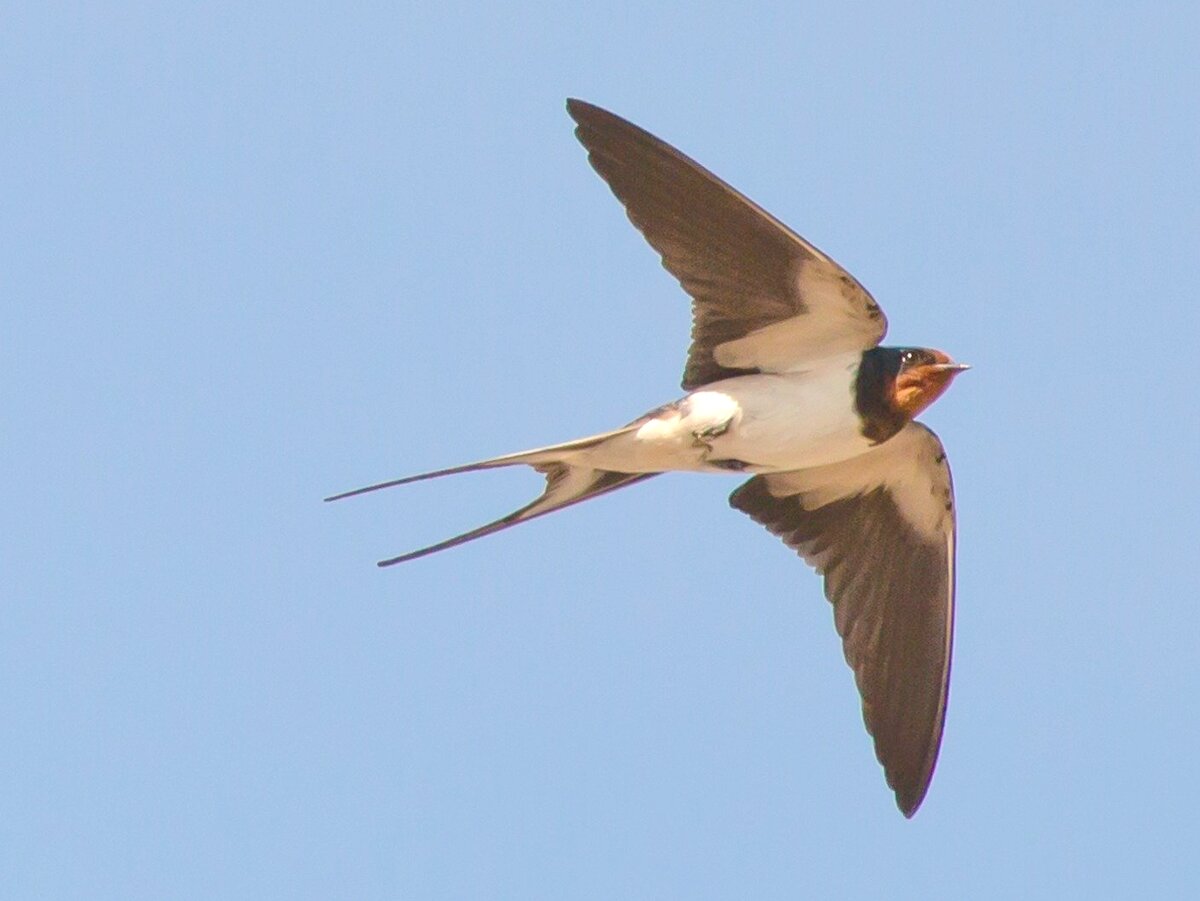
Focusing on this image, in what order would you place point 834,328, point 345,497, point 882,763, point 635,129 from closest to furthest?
point 345,497, point 635,129, point 834,328, point 882,763

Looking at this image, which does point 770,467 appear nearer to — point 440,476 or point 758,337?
point 758,337

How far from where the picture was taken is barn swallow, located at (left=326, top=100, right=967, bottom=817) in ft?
A: 18.4

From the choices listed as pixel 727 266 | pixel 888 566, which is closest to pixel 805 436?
pixel 727 266

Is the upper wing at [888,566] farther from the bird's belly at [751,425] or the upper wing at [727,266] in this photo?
the upper wing at [727,266]

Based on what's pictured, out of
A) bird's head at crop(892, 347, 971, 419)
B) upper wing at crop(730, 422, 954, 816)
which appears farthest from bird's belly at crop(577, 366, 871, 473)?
upper wing at crop(730, 422, 954, 816)

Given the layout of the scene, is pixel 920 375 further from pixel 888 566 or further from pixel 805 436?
pixel 888 566

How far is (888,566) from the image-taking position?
21.0ft

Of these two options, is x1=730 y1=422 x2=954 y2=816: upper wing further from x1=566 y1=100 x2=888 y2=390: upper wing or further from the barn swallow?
x1=566 y1=100 x2=888 y2=390: upper wing

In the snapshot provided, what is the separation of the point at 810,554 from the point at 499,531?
1134 mm

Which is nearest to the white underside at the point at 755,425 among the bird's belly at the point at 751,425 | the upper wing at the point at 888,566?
the bird's belly at the point at 751,425

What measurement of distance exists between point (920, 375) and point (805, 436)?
323 mm

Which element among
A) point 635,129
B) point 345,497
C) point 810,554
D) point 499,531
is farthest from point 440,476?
point 810,554

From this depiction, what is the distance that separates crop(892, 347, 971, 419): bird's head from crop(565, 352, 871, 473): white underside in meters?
0.11

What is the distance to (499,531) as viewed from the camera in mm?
5645
